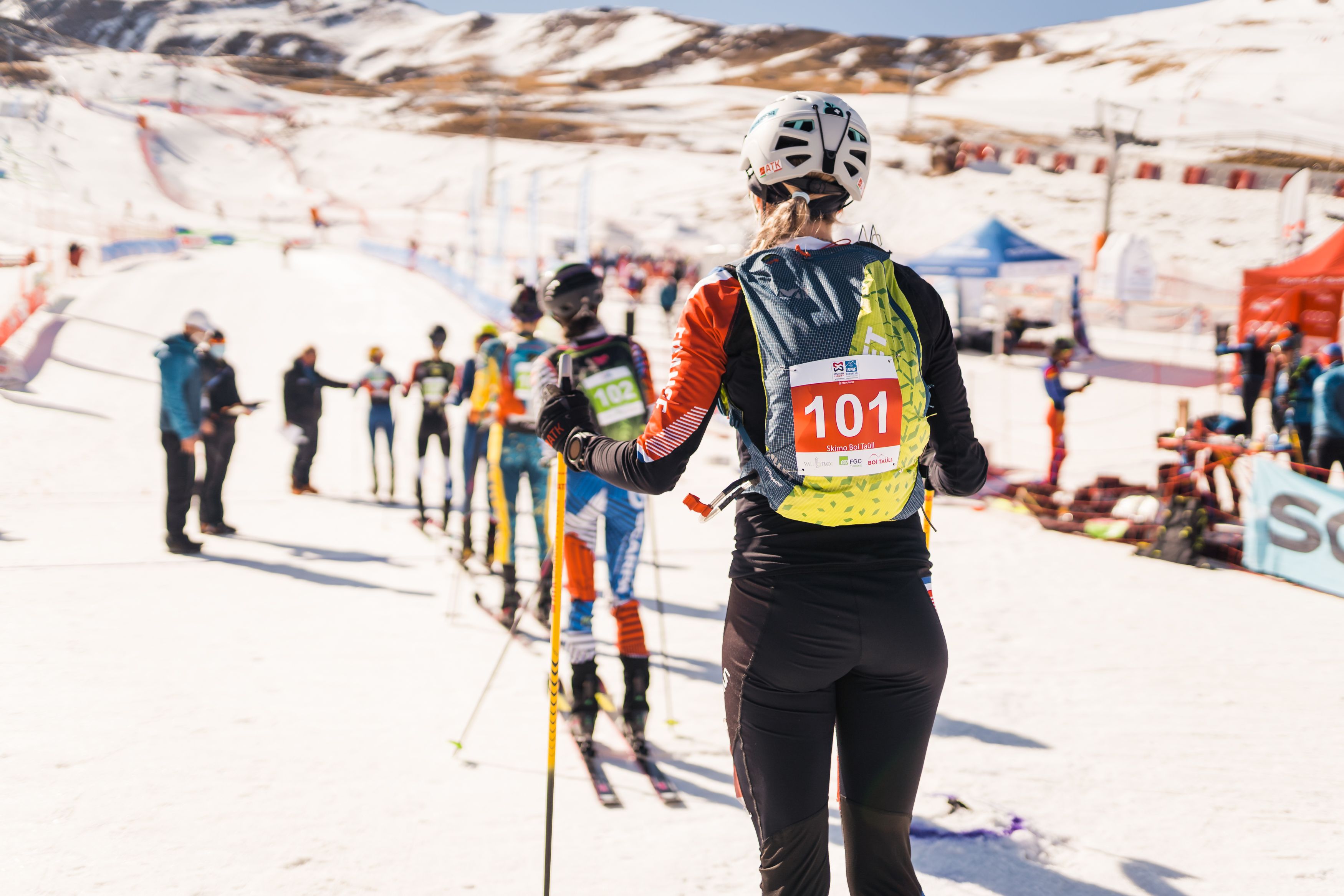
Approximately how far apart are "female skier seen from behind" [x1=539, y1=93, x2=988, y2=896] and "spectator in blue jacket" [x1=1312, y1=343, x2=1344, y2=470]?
9.28m

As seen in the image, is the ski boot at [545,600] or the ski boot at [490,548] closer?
the ski boot at [545,600]

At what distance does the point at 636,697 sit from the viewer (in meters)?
4.61

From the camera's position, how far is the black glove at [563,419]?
2490 millimetres

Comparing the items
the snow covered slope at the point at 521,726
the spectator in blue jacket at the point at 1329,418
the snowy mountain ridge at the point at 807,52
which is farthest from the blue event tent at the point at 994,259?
the snowy mountain ridge at the point at 807,52

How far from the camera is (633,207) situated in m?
70.4

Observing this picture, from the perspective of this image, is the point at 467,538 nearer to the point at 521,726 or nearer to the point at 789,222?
the point at 521,726

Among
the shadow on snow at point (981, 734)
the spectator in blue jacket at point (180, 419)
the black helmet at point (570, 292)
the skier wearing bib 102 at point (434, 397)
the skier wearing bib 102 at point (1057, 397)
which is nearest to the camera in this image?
the black helmet at point (570, 292)

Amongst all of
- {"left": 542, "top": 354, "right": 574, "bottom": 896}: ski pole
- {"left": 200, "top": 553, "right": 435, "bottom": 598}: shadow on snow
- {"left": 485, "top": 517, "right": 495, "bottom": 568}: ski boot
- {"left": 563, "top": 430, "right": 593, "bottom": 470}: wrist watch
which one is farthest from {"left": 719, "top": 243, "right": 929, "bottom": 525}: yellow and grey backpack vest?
{"left": 485, "top": 517, "right": 495, "bottom": 568}: ski boot

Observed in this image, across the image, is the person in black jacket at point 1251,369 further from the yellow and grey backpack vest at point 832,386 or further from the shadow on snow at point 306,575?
the yellow and grey backpack vest at point 832,386

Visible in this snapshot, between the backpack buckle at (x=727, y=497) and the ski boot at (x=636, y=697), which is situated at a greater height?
the backpack buckle at (x=727, y=497)

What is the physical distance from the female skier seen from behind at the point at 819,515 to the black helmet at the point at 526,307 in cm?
448

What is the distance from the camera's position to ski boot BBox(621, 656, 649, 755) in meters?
4.59

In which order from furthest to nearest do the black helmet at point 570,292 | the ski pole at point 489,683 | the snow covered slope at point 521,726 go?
the ski pole at point 489,683 → the black helmet at point 570,292 → the snow covered slope at point 521,726

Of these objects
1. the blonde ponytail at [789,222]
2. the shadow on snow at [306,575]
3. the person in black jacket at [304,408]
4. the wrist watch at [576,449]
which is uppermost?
the blonde ponytail at [789,222]
